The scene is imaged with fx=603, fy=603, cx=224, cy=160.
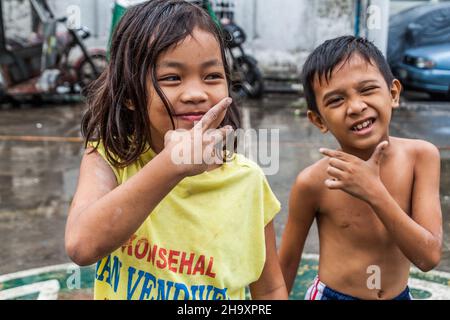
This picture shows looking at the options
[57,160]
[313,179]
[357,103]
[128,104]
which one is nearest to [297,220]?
[313,179]

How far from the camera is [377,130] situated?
1445 millimetres

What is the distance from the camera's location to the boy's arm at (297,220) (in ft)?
5.26

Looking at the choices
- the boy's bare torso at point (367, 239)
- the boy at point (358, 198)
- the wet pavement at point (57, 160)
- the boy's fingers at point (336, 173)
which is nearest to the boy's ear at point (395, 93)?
the boy at point (358, 198)

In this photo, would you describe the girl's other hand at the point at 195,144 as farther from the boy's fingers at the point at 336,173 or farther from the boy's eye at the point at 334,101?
the boy's eye at the point at 334,101

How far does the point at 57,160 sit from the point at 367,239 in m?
3.98

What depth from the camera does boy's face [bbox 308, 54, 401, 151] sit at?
4.71 ft

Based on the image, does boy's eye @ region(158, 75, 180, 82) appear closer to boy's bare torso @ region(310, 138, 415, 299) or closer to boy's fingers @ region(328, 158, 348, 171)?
boy's fingers @ region(328, 158, 348, 171)

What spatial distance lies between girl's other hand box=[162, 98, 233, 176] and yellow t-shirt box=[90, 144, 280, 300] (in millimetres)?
165

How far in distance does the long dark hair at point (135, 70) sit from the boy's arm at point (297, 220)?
451mm

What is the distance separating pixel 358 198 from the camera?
1.39 m

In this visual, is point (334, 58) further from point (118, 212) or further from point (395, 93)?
point (118, 212)

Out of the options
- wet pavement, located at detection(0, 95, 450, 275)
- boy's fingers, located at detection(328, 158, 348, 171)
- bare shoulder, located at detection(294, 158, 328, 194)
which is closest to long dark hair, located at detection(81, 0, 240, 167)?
boy's fingers, located at detection(328, 158, 348, 171)
